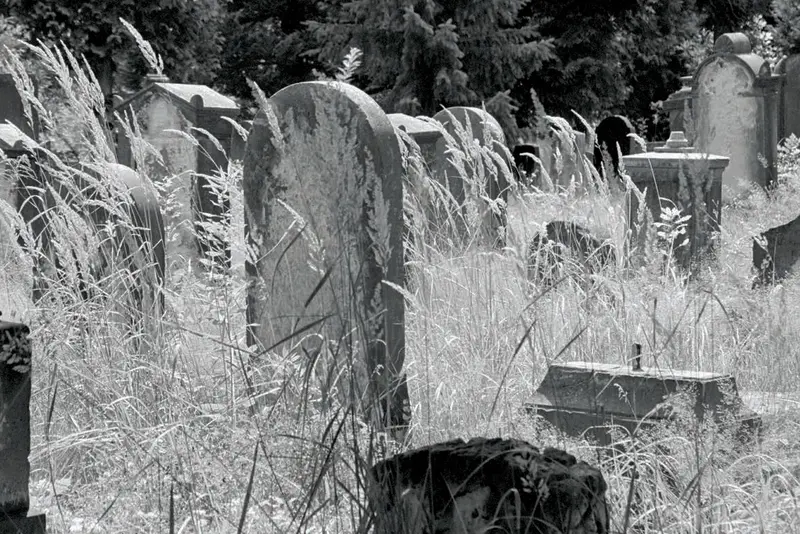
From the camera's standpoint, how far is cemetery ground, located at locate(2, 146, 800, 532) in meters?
2.77

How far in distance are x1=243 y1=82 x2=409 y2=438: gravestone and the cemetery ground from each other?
0.13 meters

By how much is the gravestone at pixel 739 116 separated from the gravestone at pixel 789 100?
160 cm

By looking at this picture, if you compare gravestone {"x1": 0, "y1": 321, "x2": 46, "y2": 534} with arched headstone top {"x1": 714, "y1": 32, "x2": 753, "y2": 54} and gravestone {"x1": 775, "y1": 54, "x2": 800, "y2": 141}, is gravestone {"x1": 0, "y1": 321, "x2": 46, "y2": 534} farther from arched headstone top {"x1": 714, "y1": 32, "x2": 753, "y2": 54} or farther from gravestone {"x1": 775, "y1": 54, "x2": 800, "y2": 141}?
gravestone {"x1": 775, "y1": 54, "x2": 800, "y2": 141}

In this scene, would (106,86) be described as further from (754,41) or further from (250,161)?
(250,161)

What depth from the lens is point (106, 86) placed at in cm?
1883

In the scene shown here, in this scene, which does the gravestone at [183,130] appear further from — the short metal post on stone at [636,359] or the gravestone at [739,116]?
the gravestone at [739,116]

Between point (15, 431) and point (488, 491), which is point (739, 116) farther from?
point (488, 491)

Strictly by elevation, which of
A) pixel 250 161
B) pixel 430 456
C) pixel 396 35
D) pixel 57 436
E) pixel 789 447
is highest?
pixel 396 35

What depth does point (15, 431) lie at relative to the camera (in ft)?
8.32

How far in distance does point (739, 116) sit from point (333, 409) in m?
8.12

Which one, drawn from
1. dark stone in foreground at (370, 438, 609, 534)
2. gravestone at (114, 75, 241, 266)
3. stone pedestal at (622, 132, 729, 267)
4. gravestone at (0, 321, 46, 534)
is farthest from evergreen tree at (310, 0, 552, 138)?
dark stone in foreground at (370, 438, 609, 534)

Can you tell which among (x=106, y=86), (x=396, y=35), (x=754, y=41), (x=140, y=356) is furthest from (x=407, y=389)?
(x=754, y=41)

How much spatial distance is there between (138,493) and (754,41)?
22.5 m

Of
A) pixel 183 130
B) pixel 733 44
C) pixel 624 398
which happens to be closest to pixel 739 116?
pixel 733 44
